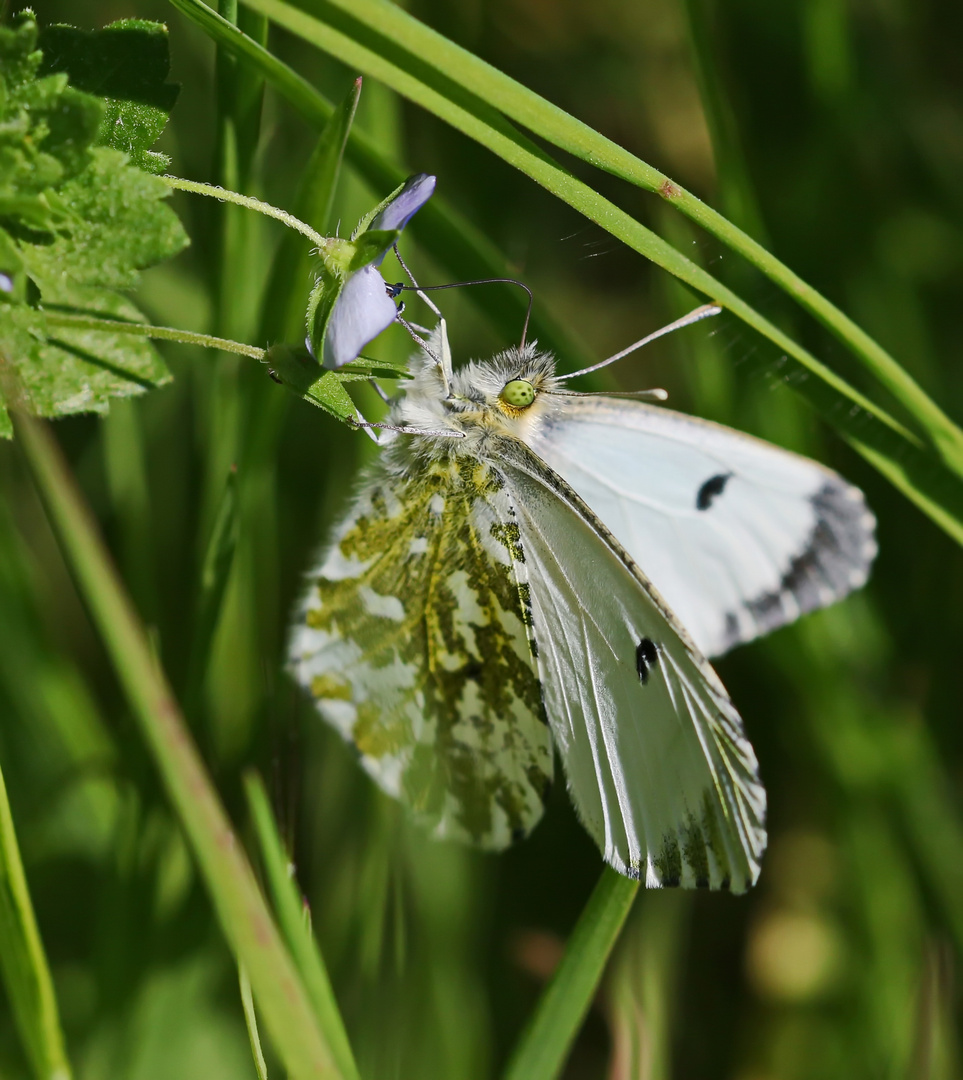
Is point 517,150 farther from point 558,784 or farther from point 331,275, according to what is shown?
point 558,784

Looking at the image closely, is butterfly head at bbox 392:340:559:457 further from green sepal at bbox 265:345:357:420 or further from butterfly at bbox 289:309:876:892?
green sepal at bbox 265:345:357:420

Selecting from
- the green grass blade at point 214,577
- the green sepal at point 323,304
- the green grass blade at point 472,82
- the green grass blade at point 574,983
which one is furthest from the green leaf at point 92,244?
the green grass blade at point 574,983

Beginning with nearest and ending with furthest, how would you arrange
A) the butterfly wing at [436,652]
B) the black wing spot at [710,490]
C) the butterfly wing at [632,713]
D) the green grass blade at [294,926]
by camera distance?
the green grass blade at [294,926] → the butterfly wing at [632,713] → the butterfly wing at [436,652] → the black wing spot at [710,490]

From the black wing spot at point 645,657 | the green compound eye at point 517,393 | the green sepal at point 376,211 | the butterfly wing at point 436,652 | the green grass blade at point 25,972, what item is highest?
the green compound eye at point 517,393

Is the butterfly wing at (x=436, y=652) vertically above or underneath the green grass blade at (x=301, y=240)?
underneath

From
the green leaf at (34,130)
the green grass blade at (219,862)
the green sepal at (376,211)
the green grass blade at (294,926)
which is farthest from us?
the green grass blade at (294,926)

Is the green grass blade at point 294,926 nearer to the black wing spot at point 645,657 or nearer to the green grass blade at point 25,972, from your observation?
the green grass blade at point 25,972

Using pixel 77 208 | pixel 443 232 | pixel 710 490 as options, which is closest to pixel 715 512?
pixel 710 490
